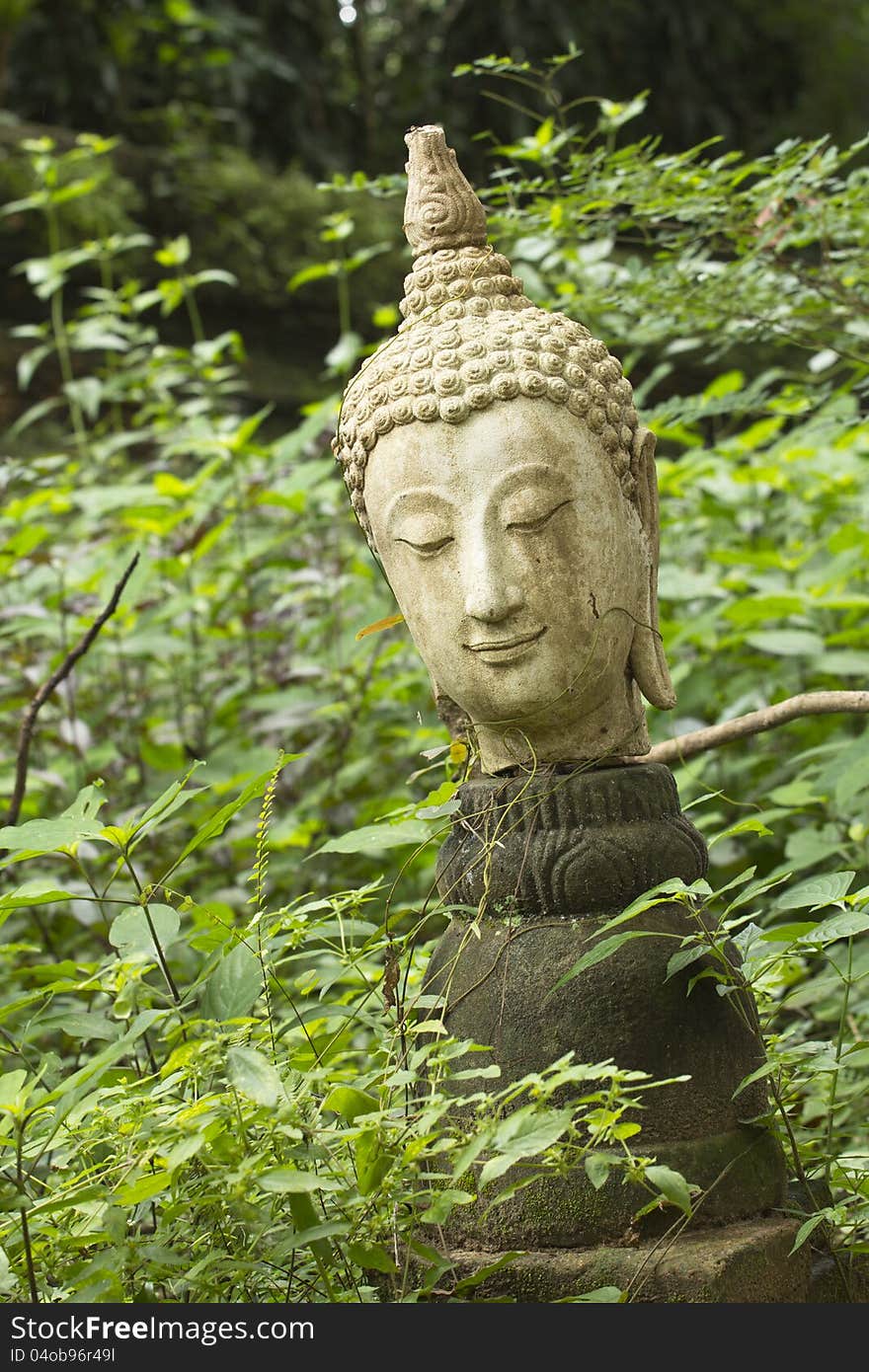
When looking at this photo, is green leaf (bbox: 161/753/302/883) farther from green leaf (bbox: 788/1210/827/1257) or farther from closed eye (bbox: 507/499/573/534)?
green leaf (bbox: 788/1210/827/1257)

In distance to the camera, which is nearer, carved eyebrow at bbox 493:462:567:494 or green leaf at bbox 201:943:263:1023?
green leaf at bbox 201:943:263:1023

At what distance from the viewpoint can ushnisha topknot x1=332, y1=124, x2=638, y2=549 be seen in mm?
1840

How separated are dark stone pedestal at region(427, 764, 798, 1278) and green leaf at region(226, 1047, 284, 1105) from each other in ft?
1.29

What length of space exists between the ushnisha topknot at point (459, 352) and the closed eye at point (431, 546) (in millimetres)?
155

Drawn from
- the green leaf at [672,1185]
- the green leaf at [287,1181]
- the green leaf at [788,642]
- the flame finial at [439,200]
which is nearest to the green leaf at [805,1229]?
the green leaf at [672,1185]

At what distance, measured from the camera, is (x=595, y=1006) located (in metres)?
1.72

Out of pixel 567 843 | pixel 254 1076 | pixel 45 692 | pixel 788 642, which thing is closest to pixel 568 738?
pixel 567 843

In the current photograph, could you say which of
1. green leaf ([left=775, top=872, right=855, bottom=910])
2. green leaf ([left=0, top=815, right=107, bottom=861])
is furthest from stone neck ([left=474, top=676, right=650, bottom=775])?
green leaf ([left=0, top=815, right=107, bottom=861])

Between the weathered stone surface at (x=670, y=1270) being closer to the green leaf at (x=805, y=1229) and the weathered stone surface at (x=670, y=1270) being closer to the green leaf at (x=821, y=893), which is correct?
the green leaf at (x=805, y=1229)

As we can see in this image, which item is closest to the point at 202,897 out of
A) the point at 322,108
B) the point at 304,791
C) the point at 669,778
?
the point at 304,791

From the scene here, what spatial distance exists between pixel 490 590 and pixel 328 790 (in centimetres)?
180

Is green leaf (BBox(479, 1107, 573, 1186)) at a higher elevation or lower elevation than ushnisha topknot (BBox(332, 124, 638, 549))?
lower

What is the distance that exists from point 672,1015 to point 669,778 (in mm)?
358

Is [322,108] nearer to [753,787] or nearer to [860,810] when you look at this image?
[753,787]
